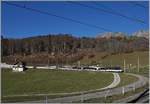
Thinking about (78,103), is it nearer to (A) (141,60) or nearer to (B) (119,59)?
(A) (141,60)

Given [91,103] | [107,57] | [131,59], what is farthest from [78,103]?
[107,57]

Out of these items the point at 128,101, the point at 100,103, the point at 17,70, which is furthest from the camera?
the point at 17,70

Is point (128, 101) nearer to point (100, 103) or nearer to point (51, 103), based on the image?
point (100, 103)

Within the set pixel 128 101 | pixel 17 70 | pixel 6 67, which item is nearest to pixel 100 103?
pixel 128 101

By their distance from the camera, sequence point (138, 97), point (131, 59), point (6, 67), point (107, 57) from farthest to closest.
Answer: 1. point (107, 57)
2. point (131, 59)
3. point (6, 67)
4. point (138, 97)

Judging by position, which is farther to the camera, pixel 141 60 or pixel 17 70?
pixel 141 60

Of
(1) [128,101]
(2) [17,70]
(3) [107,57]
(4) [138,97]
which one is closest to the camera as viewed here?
(1) [128,101]

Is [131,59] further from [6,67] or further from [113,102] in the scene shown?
[113,102]

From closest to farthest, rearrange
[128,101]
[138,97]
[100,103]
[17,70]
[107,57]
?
[100,103] → [128,101] → [138,97] → [17,70] → [107,57]

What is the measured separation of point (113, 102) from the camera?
110 feet

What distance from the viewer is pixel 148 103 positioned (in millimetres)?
33031

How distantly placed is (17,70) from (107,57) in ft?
215

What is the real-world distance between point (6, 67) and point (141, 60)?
51515mm

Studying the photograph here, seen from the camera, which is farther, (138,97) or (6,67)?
(6,67)
